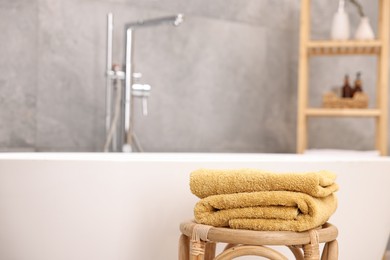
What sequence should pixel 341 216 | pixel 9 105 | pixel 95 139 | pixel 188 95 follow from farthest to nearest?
pixel 188 95, pixel 95 139, pixel 9 105, pixel 341 216

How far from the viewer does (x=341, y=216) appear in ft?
7.79

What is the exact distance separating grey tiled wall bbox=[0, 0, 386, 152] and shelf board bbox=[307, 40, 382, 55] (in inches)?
18.5

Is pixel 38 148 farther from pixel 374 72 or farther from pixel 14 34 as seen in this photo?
pixel 374 72

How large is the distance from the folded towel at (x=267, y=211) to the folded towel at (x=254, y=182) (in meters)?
0.02

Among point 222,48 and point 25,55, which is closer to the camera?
point 25,55

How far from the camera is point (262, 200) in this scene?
1688 millimetres

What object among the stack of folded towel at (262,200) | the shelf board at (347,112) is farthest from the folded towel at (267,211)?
the shelf board at (347,112)

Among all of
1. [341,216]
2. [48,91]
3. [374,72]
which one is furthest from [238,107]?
[341,216]

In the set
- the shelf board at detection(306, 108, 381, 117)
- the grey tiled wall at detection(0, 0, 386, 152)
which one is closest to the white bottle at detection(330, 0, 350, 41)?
the shelf board at detection(306, 108, 381, 117)

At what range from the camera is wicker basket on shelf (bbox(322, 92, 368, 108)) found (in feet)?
11.7

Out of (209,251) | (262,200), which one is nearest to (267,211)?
(262,200)

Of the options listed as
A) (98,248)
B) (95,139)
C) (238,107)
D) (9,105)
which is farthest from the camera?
(238,107)

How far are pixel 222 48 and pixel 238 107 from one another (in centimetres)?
35

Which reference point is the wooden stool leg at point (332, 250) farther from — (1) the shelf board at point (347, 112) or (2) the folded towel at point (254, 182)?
(1) the shelf board at point (347, 112)
